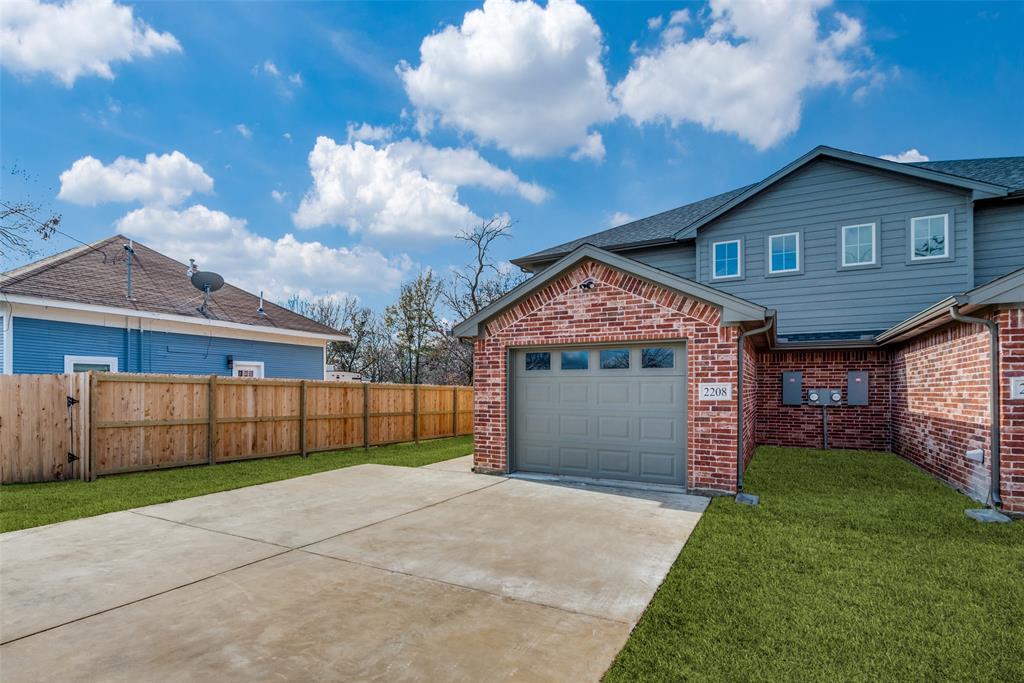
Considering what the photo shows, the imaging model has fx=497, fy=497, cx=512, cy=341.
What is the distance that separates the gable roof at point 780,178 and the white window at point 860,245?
145 cm

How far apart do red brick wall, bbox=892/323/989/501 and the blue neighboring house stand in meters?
16.6

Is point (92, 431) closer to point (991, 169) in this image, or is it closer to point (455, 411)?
point (455, 411)

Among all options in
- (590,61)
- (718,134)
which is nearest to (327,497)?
(590,61)

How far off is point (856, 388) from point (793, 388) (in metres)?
1.30

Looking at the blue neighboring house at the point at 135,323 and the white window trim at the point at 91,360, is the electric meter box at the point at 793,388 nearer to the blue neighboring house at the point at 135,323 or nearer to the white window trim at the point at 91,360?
the blue neighboring house at the point at 135,323

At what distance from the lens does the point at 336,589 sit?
396 centimetres

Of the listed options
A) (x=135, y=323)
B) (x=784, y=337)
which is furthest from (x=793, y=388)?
(x=135, y=323)

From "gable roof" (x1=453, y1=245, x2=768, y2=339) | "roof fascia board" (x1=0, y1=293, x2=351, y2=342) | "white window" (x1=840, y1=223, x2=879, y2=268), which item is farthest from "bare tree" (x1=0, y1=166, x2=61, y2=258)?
"white window" (x1=840, y1=223, x2=879, y2=268)

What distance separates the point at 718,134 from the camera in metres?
15.8

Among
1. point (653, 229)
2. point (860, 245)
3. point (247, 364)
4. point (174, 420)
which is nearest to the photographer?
point (174, 420)

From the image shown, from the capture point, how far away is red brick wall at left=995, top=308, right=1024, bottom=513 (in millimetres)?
6004

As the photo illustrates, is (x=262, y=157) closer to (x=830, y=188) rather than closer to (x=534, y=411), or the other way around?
(x=534, y=411)

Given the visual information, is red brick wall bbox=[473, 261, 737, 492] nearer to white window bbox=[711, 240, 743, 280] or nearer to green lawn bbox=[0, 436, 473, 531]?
green lawn bbox=[0, 436, 473, 531]

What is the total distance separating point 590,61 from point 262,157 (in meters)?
11.6
